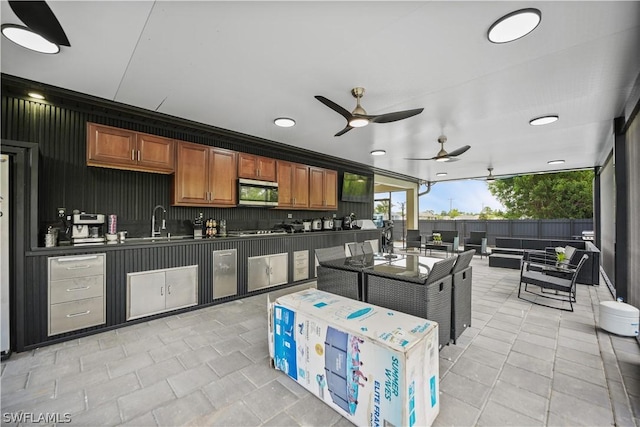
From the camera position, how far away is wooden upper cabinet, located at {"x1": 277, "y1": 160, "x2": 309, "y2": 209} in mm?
5250

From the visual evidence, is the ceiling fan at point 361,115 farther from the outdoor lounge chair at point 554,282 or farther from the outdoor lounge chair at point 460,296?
the outdoor lounge chair at point 554,282

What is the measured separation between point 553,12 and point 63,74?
422 cm

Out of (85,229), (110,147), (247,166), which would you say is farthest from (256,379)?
(247,166)

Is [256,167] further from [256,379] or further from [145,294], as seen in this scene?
[256,379]

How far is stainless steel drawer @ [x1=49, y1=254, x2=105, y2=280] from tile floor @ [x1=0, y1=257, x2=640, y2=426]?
0.71 m

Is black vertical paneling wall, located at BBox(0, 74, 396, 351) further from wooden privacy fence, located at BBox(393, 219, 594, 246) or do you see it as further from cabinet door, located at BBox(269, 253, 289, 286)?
wooden privacy fence, located at BBox(393, 219, 594, 246)

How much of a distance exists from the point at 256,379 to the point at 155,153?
320 cm

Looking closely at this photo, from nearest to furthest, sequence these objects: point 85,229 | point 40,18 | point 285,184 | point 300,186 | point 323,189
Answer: point 40,18
point 85,229
point 285,184
point 300,186
point 323,189

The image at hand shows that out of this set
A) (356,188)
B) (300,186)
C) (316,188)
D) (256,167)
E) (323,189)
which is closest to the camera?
(256,167)

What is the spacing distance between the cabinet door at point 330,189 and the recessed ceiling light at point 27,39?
4.68m

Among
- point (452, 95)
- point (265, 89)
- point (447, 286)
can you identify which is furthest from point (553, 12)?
point (265, 89)

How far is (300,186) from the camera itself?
5.60m

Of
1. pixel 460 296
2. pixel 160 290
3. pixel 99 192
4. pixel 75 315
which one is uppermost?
pixel 99 192

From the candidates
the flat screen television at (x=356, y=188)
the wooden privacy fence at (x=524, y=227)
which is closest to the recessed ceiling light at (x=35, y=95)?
the flat screen television at (x=356, y=188)
